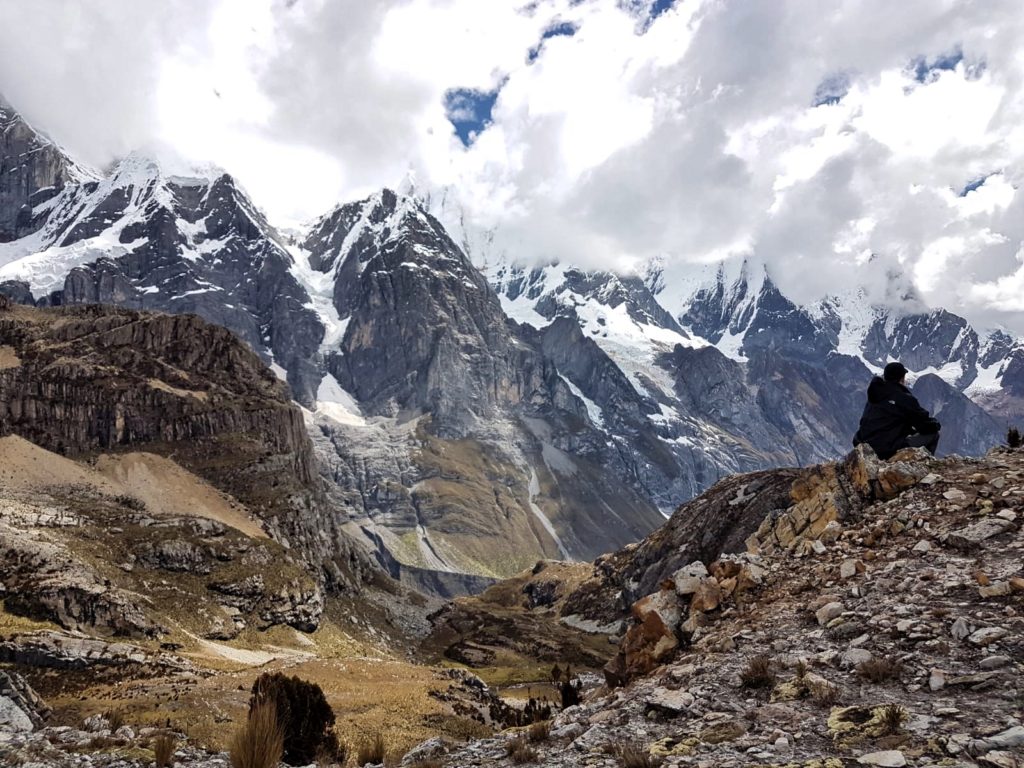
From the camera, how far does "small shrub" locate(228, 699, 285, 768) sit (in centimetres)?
1217

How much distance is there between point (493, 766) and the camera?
12.2 meters

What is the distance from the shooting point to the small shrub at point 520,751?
1210 cm

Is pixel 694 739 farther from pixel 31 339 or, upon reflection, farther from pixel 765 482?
pixel 31 339

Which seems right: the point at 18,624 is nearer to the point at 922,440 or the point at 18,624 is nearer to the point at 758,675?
the point at 758,675

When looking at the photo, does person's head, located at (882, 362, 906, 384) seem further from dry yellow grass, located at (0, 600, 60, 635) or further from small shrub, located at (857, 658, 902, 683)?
dry yellow grass, located at (0, 600, 60, 635)

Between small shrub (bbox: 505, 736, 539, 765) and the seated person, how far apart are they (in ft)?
64.9

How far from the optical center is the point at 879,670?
11297 mm

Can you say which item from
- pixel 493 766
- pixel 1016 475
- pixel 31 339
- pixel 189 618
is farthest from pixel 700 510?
pixel 31 339

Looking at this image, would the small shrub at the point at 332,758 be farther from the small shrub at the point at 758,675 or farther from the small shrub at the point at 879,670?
the small shrub at the point at 879,670

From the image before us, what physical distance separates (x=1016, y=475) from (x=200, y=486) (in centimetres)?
13373

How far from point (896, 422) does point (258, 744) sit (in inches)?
1010

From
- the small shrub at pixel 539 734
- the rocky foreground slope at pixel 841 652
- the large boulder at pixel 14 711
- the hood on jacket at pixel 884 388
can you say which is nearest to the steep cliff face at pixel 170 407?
the large boulder at pixel 14 711

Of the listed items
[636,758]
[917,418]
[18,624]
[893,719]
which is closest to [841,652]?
[893,719]

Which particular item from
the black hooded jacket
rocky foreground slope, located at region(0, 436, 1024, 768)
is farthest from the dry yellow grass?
the black hooded jacket
